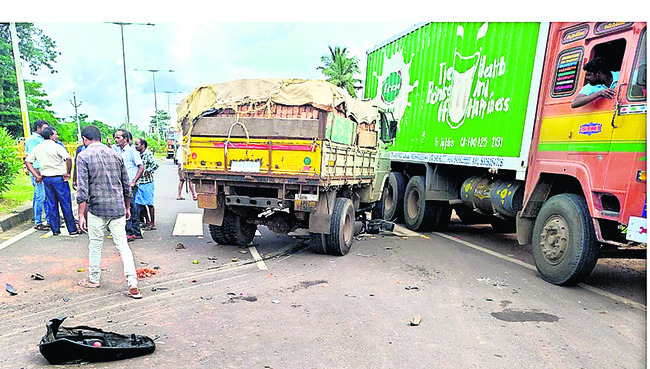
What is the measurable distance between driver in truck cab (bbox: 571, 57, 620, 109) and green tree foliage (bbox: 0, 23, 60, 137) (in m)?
34.4

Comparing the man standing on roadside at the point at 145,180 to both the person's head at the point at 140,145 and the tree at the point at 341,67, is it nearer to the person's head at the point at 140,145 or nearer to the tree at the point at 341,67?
the person's head at the point at 140,145

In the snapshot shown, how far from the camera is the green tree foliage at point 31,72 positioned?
33.1 m

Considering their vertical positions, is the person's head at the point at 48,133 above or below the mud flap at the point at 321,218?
above

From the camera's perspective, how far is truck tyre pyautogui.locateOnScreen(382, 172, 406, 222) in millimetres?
10734

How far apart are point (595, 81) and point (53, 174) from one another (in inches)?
297

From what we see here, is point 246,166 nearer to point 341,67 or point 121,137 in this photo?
point 121,137

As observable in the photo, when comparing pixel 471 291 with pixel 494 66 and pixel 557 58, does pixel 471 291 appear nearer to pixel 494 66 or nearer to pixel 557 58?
pixel 557 58

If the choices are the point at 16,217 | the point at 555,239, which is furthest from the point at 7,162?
the point at 555,239

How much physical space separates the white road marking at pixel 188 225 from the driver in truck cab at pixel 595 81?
20.2 ft

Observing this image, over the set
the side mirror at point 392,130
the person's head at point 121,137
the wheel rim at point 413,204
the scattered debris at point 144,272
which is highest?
the side mirror at point 392,130

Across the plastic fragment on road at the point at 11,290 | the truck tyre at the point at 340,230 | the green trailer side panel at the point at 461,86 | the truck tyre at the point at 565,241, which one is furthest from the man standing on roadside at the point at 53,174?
the truck tyre at the point at 565,241

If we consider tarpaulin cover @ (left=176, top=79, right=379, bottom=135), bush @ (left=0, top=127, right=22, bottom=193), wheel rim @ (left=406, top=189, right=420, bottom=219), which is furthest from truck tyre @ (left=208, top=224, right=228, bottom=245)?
bush @ (left=0, top=127, right=22, bottom=193)

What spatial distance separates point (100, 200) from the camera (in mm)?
4965

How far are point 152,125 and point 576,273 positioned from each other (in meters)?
102
